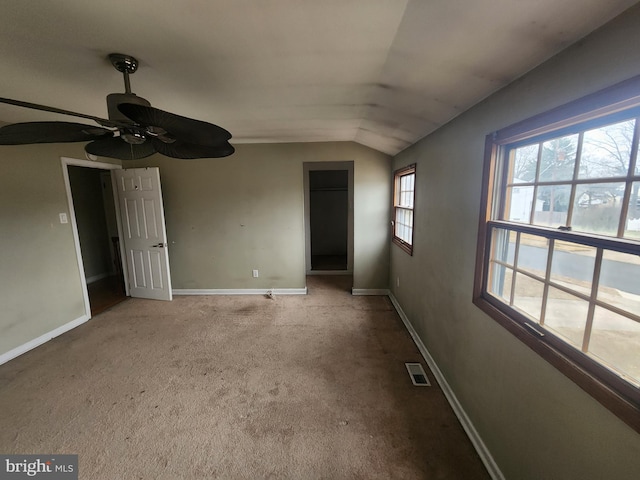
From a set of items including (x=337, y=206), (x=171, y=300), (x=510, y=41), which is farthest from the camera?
(x=337, y=206)

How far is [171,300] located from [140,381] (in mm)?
1866

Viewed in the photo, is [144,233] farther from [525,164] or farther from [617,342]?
[617,342]

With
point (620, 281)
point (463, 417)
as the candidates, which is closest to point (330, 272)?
point (463, 417)

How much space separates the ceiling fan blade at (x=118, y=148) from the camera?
153 cm

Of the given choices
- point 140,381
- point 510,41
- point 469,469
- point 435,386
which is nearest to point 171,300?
point 140,381

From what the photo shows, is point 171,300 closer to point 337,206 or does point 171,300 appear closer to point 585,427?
point 337,206

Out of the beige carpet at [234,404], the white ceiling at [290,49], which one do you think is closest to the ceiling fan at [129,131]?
the white ceiling at [290,49]

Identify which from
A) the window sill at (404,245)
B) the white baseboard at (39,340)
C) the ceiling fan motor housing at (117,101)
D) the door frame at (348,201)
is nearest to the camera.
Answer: the ceiling fan motor housing at (117,101)

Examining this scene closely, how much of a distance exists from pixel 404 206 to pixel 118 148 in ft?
9.55

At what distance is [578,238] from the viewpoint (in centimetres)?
94

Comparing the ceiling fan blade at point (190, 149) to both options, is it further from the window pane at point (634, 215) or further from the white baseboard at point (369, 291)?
the white baseboard at point (369, 291)

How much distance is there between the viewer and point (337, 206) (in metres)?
6.20

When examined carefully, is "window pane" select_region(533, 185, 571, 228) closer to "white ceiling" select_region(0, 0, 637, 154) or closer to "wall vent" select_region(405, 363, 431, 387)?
"white ceiling" select_region(0, 0, 637, 154)

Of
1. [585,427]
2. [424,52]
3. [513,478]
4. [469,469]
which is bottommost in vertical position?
[469,469]
